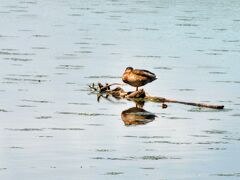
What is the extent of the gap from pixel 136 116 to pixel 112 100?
8.58 ft

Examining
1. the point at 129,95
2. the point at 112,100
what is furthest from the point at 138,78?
the point at 112,100

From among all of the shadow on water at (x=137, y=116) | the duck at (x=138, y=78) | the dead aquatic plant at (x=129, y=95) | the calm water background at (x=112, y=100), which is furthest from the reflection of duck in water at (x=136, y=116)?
the duck at (x=138, y=78)

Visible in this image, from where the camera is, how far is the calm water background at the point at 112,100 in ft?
64.0

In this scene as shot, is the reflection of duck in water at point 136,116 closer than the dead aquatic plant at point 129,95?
Yes

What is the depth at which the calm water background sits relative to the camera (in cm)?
1950

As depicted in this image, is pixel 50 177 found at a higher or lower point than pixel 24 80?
lower

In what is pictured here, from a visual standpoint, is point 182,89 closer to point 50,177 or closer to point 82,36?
point 50,177

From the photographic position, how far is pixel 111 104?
2697 cm

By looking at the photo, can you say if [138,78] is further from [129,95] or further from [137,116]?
[137,116]

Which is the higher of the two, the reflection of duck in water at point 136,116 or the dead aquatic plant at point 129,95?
the dead aquatic plant at point 129,95

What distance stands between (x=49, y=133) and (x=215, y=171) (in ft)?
14.9

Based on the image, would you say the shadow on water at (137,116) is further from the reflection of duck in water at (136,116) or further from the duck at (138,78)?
the duck at (138,78)

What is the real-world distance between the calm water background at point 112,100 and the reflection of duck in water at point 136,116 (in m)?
0.20

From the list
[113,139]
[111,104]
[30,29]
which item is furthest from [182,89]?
[30,29]
